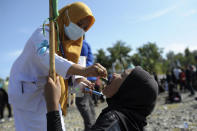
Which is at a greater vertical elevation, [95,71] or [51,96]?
[95,71]

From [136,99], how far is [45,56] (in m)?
0.85

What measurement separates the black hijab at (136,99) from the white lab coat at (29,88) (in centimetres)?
73

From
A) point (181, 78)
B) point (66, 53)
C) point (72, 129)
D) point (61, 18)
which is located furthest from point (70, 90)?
point (181, 78)

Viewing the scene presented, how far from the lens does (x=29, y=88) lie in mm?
1963

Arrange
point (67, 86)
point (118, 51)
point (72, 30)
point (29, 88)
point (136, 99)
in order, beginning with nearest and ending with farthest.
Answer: point (136, 99), point (29, 88), point (72, 30), point (67, 86), point (118, 51)

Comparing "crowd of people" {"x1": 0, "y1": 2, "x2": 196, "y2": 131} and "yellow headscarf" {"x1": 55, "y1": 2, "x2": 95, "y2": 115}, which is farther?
"yellow headscarf" {"x1": 55, "y1": 2, "x2": 95, "y2": 115}

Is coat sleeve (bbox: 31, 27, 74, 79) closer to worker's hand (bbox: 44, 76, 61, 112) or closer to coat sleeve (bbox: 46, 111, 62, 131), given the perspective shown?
worker's hand (bbox: 44, 76, 61, 112)

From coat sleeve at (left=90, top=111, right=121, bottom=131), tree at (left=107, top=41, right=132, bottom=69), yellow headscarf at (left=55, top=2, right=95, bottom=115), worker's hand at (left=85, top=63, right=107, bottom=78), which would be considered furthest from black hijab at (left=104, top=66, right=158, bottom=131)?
tree at (left=107, top=41, right=132, bottom=69)

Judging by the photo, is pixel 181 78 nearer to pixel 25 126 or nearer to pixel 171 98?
pixel 171 98

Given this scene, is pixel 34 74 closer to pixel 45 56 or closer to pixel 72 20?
pixel 45 56

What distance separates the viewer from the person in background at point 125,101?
1.49m

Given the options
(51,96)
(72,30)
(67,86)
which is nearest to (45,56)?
(51,96)

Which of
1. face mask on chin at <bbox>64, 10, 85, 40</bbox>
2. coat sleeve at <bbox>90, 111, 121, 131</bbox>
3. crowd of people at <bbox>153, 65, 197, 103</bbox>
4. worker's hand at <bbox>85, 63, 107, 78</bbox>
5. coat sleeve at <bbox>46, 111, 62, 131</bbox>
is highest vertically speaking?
face mask on chin at <bbox>64, 10, 85, 40</bbox>

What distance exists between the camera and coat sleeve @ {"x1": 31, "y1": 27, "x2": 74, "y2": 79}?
1.75 metres
